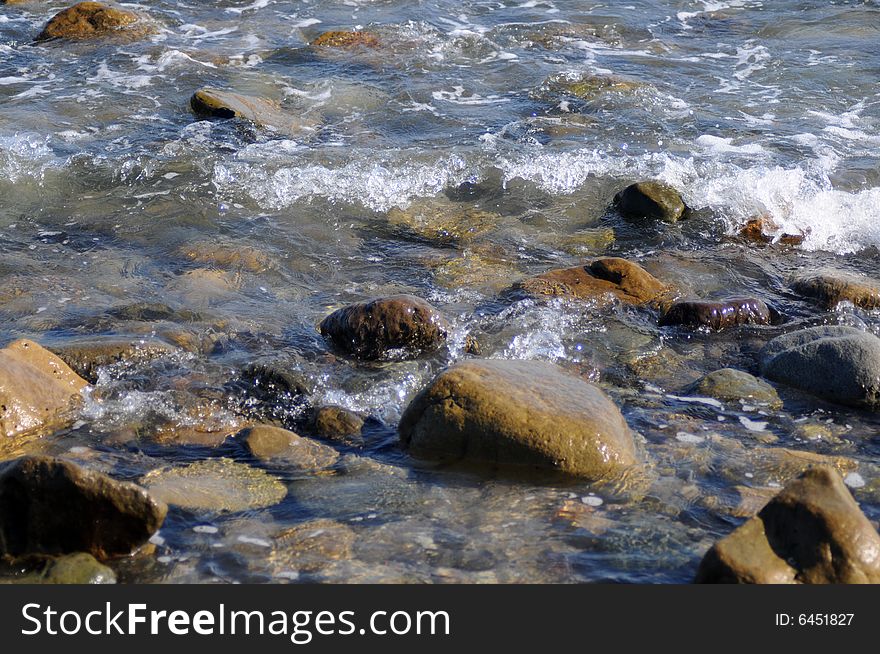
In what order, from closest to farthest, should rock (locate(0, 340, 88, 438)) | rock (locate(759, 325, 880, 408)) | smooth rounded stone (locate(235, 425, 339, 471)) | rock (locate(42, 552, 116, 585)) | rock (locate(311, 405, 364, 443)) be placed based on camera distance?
rock (locate(42, 552, 116, 585)), smooth rounded stone (locate(235, 425, 339, 471)), rock (locate(0, 340, 88, 438)), rock (locate(311, 405, 364, 443)), rock (locate(759, 325, 880, 408))

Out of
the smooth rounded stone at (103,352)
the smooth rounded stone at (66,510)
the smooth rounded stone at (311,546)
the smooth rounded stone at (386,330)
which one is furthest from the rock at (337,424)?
the smooth rounded stone at (66,510)

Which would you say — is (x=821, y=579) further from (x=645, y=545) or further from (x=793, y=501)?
(x=645, y=545)

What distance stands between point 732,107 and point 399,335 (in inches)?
242

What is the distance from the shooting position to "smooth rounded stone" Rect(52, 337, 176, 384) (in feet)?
16.8

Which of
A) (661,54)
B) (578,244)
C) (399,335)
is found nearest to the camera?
(399,335)

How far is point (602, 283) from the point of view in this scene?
21.0 feet

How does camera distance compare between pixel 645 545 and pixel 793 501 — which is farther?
pixel 645 545

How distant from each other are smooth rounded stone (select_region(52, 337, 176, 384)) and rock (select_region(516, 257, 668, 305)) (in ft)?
7.88

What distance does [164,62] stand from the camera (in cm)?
1106

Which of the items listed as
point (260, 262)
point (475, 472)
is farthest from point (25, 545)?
point (260, 262)

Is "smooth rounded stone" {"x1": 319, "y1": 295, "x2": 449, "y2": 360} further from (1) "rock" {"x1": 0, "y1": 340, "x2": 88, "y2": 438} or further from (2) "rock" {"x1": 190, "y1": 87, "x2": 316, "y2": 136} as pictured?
(2) "rock" {"x1": 190, "y1": 87, "x2": 316, "y2": 136}

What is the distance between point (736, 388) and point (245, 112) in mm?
5863

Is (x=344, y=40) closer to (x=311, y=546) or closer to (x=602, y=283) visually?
(x=602, y=283)

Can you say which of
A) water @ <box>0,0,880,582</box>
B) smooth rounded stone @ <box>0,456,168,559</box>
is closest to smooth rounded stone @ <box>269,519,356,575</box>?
water @ <box>0,0,880,582</box>
